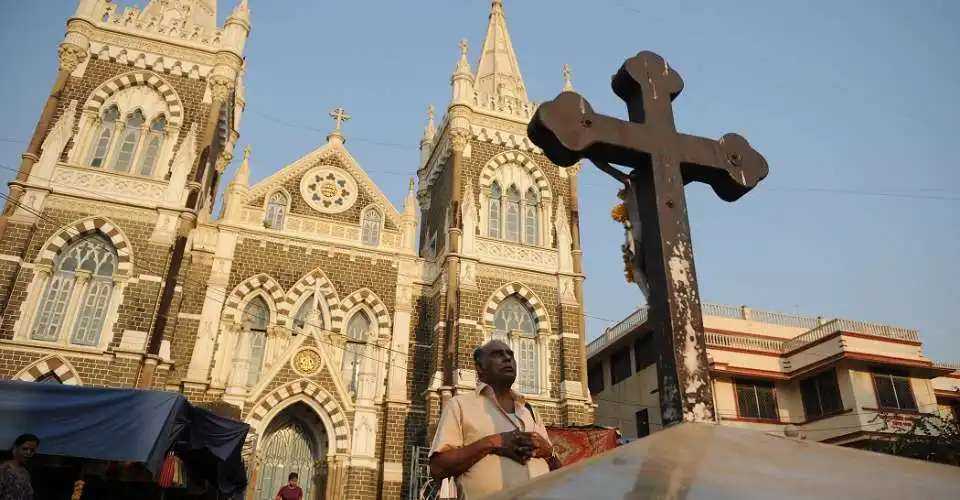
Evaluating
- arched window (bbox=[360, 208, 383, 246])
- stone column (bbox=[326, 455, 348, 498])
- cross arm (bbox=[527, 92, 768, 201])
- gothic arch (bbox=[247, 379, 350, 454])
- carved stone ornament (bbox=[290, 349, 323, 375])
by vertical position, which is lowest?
stone column (bbox=[326, 455, 348, 498])

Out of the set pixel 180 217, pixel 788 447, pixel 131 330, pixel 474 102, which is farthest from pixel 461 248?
pixel 788 447

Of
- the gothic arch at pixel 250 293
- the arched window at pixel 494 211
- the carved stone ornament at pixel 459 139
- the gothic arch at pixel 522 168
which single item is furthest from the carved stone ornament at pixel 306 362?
the carved stone ornament at pixel 459 139

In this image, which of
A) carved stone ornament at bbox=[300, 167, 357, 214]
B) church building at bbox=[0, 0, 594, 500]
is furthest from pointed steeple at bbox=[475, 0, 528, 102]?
carved stone ornament at bbox=[300, 167, 357, 214]

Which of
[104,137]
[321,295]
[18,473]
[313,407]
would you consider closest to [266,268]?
[321,295]

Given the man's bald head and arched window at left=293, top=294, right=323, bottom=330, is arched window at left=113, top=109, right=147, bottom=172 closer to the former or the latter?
arched window at left=293, top=294, right=323, bottom=330

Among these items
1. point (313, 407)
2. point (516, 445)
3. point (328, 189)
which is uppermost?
point (328, 189)

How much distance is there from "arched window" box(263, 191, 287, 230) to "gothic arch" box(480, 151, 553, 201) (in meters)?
6.19

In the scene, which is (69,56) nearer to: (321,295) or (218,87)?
(218,87)

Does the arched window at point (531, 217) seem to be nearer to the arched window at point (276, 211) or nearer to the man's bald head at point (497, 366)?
the arched window at point (276, 211)

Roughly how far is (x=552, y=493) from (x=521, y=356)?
17613 mm

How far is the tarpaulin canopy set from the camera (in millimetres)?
7133

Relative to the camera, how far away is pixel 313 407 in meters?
16.8

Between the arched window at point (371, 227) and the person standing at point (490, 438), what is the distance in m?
16.5

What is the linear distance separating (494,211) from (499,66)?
7371mm
